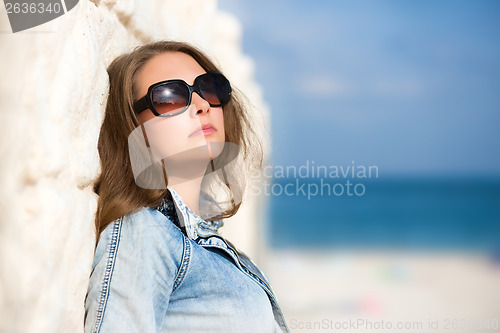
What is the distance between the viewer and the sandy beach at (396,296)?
9.32 m

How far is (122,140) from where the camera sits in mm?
1815

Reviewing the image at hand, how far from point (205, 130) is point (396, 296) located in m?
11.3

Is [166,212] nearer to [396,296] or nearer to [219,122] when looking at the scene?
[219,122]

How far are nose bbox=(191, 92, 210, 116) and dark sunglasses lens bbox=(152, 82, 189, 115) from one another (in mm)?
47

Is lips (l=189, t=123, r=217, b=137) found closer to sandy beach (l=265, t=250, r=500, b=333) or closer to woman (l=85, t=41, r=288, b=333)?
woman (l=85, t=41, r=288, b=333)

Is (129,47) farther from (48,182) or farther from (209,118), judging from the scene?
(48,182)

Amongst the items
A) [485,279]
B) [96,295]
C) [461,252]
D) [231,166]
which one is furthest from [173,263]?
[461,252]

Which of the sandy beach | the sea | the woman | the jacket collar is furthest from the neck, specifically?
the sea

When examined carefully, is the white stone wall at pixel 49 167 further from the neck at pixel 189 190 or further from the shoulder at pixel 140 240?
the neck at pixel 189 190

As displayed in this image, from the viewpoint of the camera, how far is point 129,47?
221cm

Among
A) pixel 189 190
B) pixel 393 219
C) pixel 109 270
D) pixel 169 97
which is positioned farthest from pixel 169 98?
pixel 393 219

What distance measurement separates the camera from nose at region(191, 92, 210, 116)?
1902mm

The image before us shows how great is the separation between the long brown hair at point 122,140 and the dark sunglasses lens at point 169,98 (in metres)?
0.09

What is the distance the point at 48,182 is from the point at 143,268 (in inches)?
16.2
